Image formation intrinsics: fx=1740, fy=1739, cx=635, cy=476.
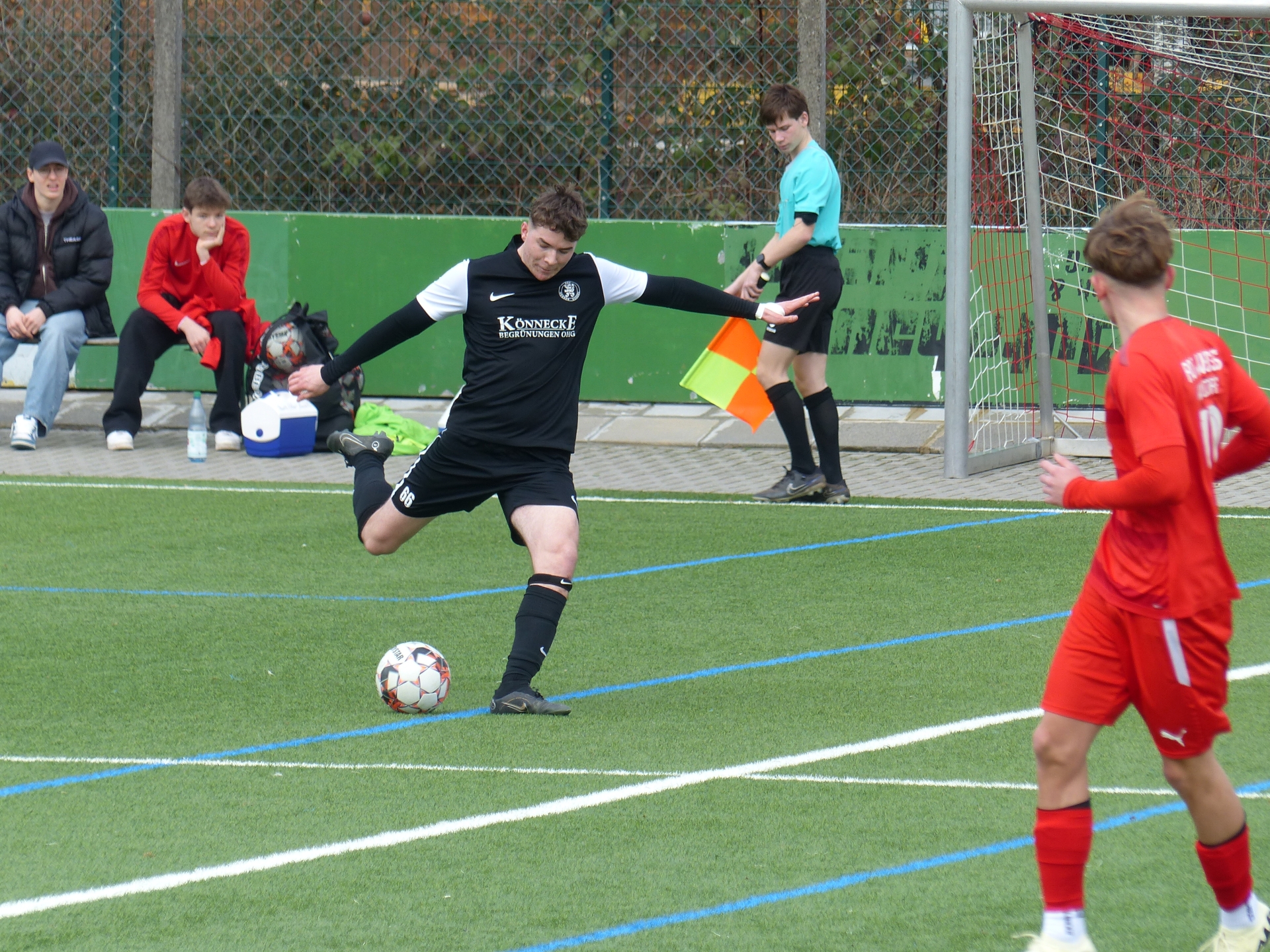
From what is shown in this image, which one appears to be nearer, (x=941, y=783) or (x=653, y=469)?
(x=941, y=783)

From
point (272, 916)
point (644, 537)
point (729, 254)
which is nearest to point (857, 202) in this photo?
point (729, 254)

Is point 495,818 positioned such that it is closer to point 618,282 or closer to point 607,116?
point 618,282

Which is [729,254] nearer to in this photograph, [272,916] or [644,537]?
[644,537]

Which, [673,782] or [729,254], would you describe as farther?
[729,254]

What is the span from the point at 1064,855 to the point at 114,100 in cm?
1202

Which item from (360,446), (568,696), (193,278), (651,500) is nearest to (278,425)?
(193,278)

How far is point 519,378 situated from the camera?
19.2 feet

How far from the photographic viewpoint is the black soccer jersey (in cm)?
583

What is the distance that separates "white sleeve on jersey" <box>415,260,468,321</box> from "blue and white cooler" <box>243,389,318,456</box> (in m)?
5.58

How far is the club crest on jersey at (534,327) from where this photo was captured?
5.83 metres

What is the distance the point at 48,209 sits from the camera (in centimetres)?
1155

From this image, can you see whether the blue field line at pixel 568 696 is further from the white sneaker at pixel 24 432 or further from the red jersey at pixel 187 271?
the white sneaker at pixel 24 432

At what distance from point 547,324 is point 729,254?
695cm

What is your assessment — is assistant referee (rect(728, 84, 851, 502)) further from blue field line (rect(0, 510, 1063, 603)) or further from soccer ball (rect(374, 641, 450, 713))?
soccer ball (rect(374, 641, 450, 713))
